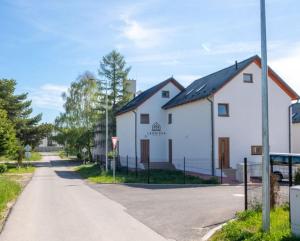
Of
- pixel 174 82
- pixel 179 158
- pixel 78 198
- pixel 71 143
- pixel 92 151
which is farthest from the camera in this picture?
pixel 92 151

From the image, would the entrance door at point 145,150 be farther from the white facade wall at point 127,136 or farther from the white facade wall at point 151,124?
the white facade wall at point 127,136

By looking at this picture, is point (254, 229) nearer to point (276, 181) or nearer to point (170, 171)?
point (276, 181)

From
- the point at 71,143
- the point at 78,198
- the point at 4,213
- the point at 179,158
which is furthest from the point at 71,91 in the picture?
the point at 4,213

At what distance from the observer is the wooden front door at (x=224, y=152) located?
2856cm

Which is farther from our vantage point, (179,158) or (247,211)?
(179,158)

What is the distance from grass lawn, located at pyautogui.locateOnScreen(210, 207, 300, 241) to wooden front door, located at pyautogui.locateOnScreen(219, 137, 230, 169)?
1735 cm

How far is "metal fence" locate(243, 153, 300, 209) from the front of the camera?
11.4 m

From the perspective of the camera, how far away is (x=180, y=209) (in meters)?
14.4

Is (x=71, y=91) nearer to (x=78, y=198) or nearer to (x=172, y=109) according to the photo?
(x=172, y=109)

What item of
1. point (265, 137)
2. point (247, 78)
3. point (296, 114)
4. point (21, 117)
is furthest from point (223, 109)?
point (21, 117)

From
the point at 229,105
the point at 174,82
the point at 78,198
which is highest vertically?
the point at 174,82

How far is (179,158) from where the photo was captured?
34.2 m

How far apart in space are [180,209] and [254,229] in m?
5.23

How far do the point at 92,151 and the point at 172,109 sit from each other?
3001 centimetres
